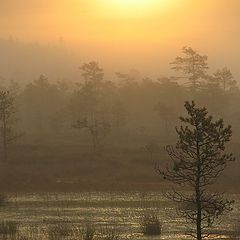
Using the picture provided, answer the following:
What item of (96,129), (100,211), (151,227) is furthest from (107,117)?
(151,227)

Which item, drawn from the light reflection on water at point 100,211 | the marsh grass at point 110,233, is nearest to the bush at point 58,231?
the light reflection on water at point 100,211

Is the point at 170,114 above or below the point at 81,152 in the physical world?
above

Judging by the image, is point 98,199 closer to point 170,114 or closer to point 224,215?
point 224,215

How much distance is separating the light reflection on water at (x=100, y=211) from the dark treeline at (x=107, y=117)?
2136 cm

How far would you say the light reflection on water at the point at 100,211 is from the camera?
30766 millimetres

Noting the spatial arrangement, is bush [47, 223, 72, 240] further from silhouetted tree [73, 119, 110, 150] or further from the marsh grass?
silhouetted tree [73, 119, 110, 150]

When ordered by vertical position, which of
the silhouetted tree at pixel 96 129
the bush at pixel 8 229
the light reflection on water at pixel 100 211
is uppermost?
the silhouetted tree at pixel 96 129

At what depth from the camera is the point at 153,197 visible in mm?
48969

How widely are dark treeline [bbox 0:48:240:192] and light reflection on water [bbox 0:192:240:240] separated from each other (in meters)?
21.4

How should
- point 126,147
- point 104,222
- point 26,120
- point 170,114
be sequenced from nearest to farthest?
1. point 104,222
2. point 126,147
3. point 170,114
4. point 26,120

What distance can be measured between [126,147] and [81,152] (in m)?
8.35

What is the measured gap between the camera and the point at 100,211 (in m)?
38.6

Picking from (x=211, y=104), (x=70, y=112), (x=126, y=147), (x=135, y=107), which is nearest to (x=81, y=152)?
(x=126, y=147)

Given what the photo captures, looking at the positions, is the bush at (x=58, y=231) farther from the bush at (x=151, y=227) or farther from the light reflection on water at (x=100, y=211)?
the bush at (x=151, y=227)
